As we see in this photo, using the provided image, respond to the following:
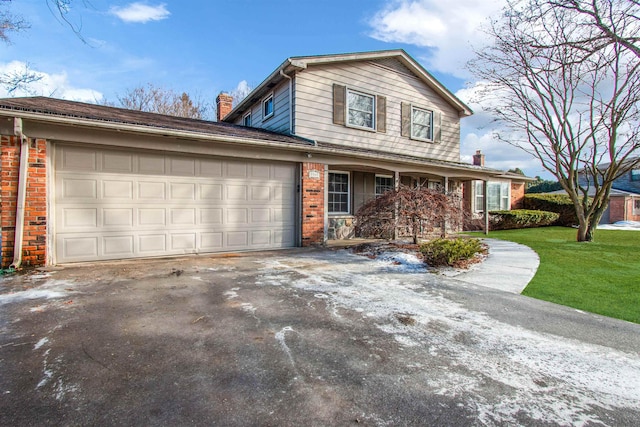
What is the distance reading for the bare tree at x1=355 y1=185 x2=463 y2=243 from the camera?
8.27 metres

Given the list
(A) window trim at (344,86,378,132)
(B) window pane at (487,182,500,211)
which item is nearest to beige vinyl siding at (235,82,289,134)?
(A) window trim at (344,86,378,132)

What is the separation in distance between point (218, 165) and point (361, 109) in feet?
19.8

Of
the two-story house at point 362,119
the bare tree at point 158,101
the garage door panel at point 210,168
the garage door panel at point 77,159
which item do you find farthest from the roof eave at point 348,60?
the bare tree at point 158,101

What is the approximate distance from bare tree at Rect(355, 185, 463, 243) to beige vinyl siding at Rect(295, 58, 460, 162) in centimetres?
352

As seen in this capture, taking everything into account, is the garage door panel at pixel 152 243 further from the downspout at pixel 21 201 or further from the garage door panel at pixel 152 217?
the downspout at pixel 21 201

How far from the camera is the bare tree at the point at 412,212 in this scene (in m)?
8.27

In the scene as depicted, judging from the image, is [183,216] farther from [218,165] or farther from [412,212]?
[412,212]

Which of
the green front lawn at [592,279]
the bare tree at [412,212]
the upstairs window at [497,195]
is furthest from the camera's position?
the upstairs window at [497,195]

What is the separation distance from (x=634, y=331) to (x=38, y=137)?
9.22m

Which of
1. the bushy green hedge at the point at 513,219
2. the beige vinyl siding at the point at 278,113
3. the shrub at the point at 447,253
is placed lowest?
the shrub at the point at 447,253

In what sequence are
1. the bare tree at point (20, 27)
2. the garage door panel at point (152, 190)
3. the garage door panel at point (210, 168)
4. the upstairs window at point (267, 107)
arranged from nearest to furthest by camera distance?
the bare tree at point (20, 27), the garage door panel at point (152, 190), the garage door panel at point (210, 168), the upstairs window at point (267, 107)

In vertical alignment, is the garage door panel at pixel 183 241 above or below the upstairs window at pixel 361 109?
below

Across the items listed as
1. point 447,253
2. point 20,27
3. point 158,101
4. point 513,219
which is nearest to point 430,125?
point 513,219

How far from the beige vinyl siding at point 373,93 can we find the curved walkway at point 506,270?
5.52m
